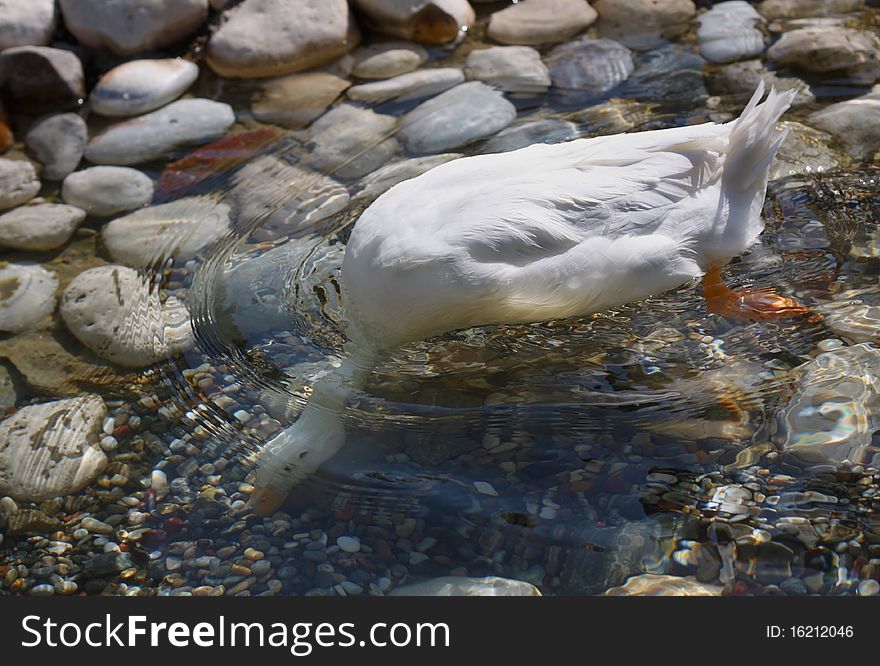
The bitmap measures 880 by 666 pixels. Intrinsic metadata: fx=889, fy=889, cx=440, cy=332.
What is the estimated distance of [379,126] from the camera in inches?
170

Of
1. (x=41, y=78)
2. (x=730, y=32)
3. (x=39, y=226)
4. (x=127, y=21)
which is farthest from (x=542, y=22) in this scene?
(x=39, y=226)

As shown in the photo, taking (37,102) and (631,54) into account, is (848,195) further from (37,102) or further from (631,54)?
(37,102)

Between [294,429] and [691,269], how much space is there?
4.66 ft

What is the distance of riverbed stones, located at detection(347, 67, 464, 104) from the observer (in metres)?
4.52

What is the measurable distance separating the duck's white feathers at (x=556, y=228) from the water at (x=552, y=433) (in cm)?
21

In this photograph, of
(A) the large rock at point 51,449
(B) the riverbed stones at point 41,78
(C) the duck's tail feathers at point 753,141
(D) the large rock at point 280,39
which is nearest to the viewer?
(A) the large rock at point 51,449

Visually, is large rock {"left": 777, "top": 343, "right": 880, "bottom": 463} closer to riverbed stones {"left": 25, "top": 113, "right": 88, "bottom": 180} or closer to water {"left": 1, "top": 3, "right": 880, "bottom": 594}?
water {"left": 1, "top": 3, "right": 880, "bottom": 594}

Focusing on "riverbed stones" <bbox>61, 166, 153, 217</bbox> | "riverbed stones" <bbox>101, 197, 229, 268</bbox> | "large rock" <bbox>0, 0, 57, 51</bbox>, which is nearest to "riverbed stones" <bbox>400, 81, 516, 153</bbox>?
"riverbed stones" <bbox>101, 197, 229, 268</bbox>

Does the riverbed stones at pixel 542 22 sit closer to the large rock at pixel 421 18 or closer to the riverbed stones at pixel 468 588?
the large rock at pixel 421 18

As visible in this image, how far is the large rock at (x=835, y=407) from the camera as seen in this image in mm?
2654

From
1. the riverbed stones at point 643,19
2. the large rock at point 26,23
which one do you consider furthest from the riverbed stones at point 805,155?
the large rock at point 26,23

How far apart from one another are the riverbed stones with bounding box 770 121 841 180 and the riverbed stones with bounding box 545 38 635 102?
0.95m

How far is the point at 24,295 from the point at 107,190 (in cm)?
72

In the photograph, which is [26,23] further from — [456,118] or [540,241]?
[540,241]
